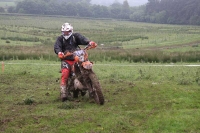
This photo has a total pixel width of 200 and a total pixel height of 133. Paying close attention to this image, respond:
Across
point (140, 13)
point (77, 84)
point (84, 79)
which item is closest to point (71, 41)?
point (77, 84)

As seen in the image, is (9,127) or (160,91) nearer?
(9,127)

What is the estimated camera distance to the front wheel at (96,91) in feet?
34.2

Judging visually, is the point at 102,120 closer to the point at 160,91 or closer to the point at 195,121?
the point at 195,121

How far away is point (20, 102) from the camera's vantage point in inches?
436

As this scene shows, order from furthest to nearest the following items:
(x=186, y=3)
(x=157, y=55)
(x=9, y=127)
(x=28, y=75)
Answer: (x=186, y=3) < (x=157, y=55) < (x=28, y=75) < (x=9, y=127)

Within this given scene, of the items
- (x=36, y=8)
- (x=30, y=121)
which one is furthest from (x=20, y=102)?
(x=36, y=8)

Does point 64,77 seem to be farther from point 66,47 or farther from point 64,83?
point 66,47

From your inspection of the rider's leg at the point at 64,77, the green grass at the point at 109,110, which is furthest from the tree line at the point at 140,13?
the rider's leg at the point at 64,77

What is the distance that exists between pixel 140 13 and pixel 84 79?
5653 inches

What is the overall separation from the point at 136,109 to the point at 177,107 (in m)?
1.20

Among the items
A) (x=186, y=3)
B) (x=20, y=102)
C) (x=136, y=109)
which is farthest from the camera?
(x=186, y=3)

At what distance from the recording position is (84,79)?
10.9 metres

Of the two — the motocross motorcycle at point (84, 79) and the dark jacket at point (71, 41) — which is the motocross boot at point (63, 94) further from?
the dark jacket at point (71, 41)

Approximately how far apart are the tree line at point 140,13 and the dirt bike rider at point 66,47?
107m
